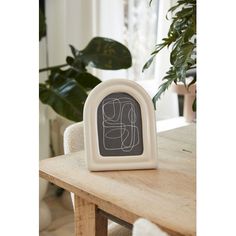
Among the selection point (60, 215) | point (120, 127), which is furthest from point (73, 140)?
point (60, 215)

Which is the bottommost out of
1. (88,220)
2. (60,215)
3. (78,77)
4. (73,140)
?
(60,215)

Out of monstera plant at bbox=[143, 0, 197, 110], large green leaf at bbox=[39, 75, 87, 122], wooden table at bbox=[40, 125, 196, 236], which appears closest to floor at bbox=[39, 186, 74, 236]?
large green leaf at bbox=[39, 75, 87, 122]

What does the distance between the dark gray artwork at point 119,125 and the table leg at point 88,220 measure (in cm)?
13

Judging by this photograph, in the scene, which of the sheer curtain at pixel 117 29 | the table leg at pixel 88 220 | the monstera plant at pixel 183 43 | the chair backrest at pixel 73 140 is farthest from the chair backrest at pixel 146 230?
the sheer curtain at pixel 117 29

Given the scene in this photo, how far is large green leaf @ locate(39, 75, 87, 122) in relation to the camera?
67.0 inches

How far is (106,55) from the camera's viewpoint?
1855mm

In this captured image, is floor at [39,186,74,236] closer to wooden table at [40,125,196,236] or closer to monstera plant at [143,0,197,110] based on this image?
wooden table at [40,125,196,236]

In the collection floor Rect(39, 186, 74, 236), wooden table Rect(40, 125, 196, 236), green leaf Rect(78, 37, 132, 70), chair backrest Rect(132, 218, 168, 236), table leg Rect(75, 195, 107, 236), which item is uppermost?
green leaf Rect(78, 37, 132, 70)

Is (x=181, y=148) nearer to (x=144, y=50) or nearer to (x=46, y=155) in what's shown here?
(x=46, y=155)

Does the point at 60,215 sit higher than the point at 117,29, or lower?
lower

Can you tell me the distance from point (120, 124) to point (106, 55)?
107 cm

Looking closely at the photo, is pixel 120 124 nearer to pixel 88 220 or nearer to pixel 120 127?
pixel 120 127

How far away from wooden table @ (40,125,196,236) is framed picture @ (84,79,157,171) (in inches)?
1.3
